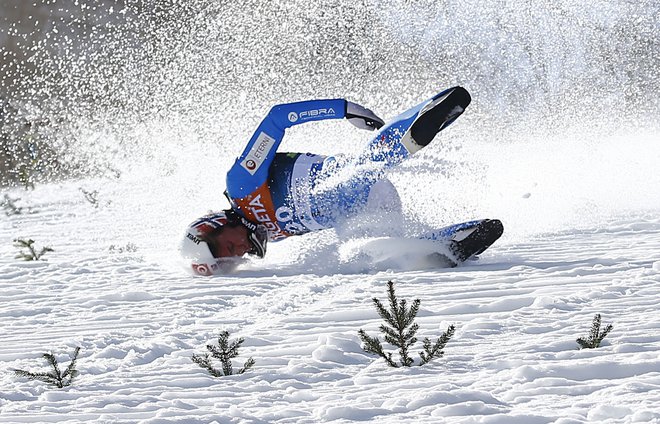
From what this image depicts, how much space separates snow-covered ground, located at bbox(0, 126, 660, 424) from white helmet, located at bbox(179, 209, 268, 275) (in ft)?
0.61

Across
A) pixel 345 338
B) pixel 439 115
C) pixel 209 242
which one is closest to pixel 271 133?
pixel 209 242

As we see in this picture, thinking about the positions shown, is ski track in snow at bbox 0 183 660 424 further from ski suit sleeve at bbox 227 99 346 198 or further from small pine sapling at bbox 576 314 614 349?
ski suit sleeve at bbox 227 99 346 198

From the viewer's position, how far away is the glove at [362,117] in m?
5.95

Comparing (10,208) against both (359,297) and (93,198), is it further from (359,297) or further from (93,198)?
(359,297)

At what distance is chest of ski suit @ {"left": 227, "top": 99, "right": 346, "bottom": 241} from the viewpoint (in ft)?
19.4

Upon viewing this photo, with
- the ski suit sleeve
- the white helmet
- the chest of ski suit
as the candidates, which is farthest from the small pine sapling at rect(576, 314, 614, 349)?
the white helmet

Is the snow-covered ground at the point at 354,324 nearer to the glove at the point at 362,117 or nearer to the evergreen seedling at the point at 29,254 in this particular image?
the evergreen seedling at the point at 29,254

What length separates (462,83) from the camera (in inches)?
615

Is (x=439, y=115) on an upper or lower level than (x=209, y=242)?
upper

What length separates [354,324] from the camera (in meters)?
4.00

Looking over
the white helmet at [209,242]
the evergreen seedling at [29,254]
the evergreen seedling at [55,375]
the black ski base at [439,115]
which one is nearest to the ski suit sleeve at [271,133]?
the white helmet at [209,242]

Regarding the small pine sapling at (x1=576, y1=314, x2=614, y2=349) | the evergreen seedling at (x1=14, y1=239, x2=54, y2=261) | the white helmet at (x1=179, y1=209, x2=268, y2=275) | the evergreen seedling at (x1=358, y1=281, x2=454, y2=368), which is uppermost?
the evergreen seedling at (x1=14, y1=239, x2=54, y2=261)

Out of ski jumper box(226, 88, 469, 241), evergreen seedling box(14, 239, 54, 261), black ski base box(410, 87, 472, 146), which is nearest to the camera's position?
black ski base box(410, 87, 472, 146)

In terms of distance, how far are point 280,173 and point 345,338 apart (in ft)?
8.08
